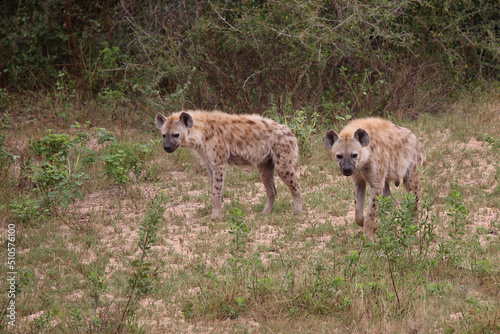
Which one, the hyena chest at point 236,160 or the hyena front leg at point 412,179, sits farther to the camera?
the hyena chest at point 236,160

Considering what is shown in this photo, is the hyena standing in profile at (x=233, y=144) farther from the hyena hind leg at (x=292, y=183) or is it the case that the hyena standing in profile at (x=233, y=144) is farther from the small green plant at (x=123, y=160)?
the small green plant at (x=123, y=160)

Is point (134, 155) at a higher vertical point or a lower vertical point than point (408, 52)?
lower

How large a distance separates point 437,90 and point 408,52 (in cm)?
80

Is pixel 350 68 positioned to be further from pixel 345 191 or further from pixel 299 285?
pixel 299 285

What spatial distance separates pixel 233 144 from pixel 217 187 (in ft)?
1.60

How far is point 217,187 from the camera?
6508 mm

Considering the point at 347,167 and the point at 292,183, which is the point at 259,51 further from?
the point at 347,167

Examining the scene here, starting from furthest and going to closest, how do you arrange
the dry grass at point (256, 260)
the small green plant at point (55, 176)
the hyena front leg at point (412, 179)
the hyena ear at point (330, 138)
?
the small green plant at point (55, 176) → the hyena front leg at point (412, 179) → the hyena ear at point (330, 138) → the dry grass at point (256, 260)

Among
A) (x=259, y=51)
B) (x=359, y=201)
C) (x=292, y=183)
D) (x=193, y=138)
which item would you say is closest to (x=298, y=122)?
(x=259, y=51)

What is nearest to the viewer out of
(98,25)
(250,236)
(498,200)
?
(250,236)

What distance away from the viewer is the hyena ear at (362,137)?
213 inches

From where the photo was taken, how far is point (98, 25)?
9.96 m

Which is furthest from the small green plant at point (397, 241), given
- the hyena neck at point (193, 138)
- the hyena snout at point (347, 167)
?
the hyena neck at point (193, 138)

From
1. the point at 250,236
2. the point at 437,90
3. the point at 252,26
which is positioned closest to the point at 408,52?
the point at 437,90
